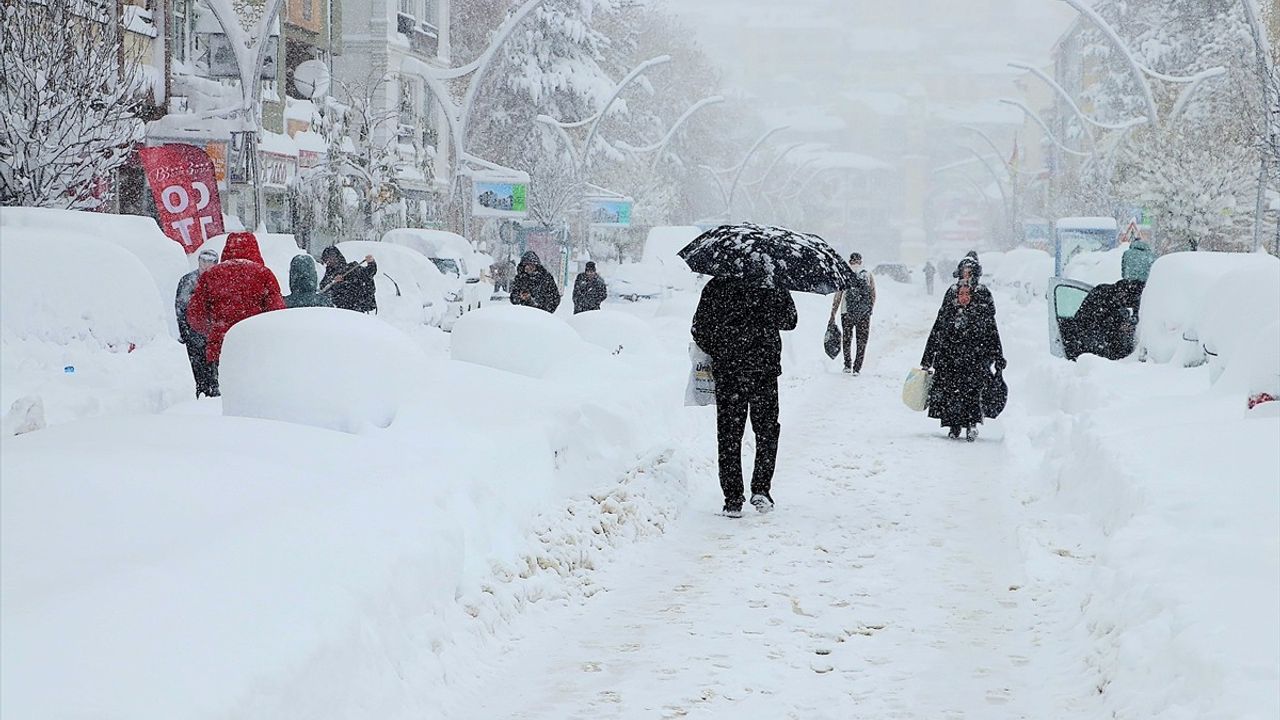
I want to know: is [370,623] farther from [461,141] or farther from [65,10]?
[461,141]

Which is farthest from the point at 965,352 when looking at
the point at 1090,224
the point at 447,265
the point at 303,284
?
the point at 1090,224

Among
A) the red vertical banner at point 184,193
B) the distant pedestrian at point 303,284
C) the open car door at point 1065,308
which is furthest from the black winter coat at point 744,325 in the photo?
the red vertical banner at point 184,193

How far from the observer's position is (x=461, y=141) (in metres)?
34.3

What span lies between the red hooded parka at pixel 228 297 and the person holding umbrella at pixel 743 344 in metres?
3.24

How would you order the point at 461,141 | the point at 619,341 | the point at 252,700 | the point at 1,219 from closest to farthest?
the point at 252,700
the point at 619,341
the point at 1,219
the point at 461,141

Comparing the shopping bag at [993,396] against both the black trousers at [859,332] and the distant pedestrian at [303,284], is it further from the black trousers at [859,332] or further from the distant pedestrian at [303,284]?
the distant pedestrian at [303,284]

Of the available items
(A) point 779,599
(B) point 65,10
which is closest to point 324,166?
(B) point 65,10

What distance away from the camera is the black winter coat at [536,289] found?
17219 mm

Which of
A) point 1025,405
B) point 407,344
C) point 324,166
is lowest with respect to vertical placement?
point 1025,405

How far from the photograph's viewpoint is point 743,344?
9453 millimetres

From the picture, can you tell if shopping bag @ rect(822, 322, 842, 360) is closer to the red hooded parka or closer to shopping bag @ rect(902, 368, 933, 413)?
shopping bag @ rect(902, 368, 933, 413)

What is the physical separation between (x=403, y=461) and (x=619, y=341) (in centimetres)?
859

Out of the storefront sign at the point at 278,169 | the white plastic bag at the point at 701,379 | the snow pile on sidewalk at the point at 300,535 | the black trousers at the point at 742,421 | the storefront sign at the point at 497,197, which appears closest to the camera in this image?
the snow pile on sidewalk at the point at 300,535

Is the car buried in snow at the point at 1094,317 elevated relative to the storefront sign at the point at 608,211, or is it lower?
lower
